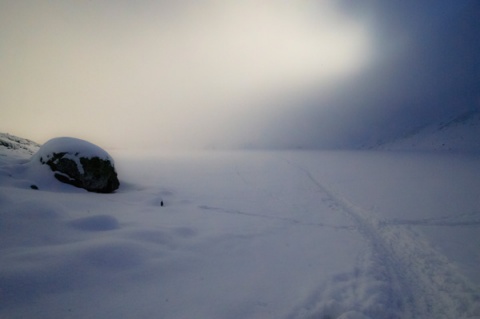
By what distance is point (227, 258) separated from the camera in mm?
5207

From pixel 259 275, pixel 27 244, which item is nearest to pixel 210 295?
pixel 259 275

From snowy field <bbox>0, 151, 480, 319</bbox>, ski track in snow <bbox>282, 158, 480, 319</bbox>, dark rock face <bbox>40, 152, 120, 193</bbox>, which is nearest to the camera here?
snowy field <bbox>0, 151, 480, 319</bbox>

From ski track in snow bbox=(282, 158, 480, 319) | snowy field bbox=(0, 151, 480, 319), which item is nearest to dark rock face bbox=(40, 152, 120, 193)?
snowy field bbox=(0, 151, 480, 319)

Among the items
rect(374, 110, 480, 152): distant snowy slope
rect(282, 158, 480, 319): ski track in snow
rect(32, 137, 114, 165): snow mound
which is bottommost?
rect(282, 158, 480, 319): ski track in snow

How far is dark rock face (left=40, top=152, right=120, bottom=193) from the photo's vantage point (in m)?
8.95

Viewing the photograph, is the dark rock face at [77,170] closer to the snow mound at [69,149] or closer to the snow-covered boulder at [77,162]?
the snow-covered boulder at [77,162]

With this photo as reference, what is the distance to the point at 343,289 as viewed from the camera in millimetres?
4242

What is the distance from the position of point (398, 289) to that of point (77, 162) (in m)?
11.1

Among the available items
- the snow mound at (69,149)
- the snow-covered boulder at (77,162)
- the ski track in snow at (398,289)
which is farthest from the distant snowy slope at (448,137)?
the snow mound at (69,149)

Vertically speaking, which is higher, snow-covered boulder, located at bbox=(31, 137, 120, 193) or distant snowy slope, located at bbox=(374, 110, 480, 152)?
distant snowy slope, located at bbox=(374, 110, 480, 152)

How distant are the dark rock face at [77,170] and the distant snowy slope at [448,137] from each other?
37297mm

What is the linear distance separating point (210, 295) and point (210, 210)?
5.13 metres

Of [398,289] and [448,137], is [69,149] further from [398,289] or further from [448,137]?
[448,137]

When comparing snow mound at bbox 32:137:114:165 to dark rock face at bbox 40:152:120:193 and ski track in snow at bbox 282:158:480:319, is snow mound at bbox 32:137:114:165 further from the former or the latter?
ski track in snow at bbox 282:158:480:319
